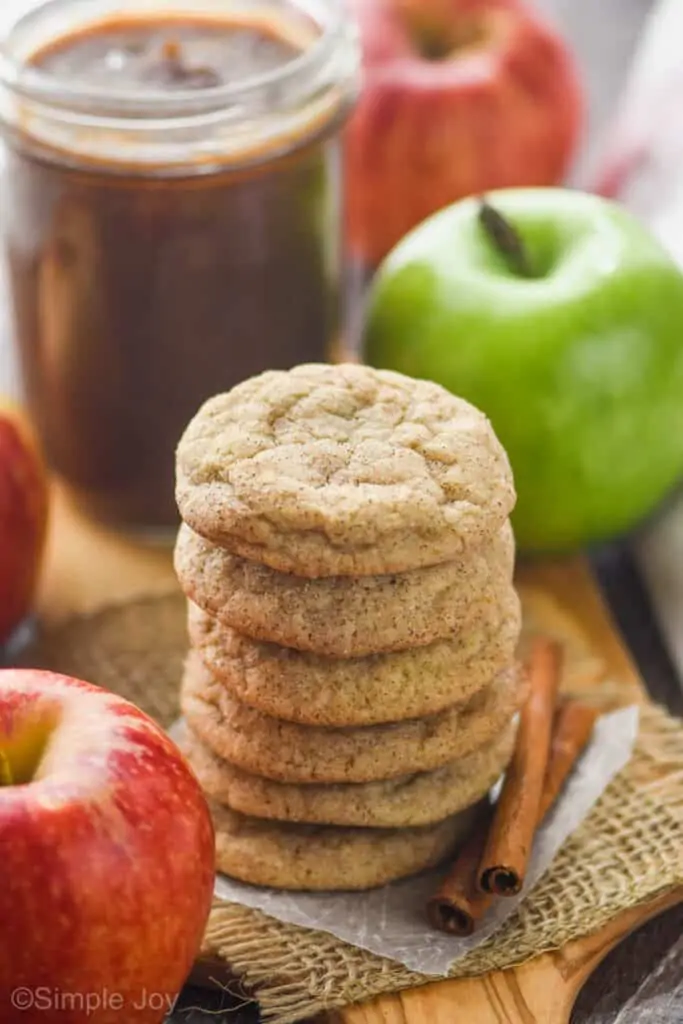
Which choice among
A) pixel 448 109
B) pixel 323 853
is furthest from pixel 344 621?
pixel 448 109

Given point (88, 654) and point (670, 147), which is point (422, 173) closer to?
point (670, 147)

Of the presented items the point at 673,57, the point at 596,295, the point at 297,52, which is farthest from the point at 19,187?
the point at 673,57

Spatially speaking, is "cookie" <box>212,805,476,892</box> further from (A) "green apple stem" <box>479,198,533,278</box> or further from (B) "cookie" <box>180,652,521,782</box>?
(A) "green apple stem" <box>479,198,533,278</box>

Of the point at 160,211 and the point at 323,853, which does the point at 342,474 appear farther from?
the point at 160,211

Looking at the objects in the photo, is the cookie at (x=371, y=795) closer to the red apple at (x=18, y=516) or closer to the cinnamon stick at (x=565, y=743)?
the cinnamon stick at (x=565, y=743)

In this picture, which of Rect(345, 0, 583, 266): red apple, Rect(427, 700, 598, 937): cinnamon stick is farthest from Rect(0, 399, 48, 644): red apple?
Rect(345, 0, 583, 266): red apple

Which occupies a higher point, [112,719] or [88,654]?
[112,719]
